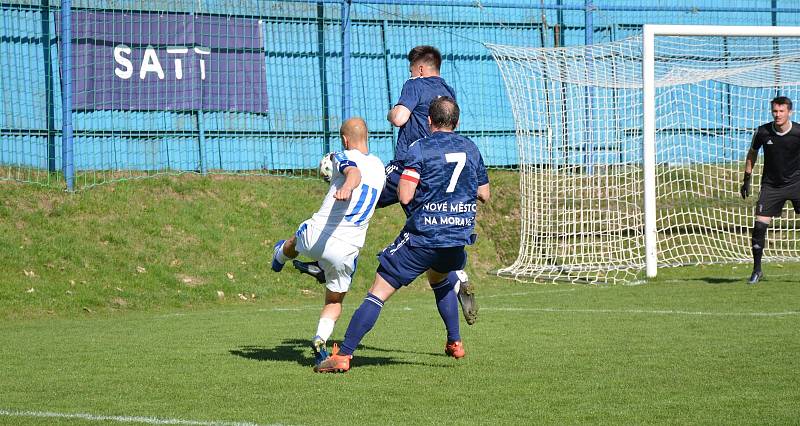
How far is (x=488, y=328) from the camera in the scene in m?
10.7

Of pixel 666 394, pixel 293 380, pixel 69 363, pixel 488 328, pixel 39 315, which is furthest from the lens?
pixel 39 315

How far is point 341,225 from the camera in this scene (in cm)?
826

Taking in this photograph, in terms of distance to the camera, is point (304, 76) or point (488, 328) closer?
point (488, 328)

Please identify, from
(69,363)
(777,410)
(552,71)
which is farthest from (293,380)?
(552,71)

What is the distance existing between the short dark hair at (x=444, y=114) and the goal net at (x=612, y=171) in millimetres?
8733

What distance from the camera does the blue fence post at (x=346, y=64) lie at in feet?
59.8

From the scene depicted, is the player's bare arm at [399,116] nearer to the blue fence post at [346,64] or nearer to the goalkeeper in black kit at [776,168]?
the goalkeeper in black kit at [776,168]

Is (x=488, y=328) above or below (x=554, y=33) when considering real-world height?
below

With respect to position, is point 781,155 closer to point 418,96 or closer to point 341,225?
point 418,96

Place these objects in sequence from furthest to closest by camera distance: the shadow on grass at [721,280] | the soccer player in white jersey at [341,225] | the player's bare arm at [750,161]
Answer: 1. the shadow on grass at [721,280]
2. the player's bare arm at [750,161]
3. the soccer player in white jersey at [341,225]

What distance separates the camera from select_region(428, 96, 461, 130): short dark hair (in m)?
8.10

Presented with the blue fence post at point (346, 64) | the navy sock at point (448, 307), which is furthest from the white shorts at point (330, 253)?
the blue fence post at point (346, 64)

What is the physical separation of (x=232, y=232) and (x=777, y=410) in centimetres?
1128

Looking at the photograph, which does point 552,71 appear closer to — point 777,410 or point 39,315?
point 39,315
